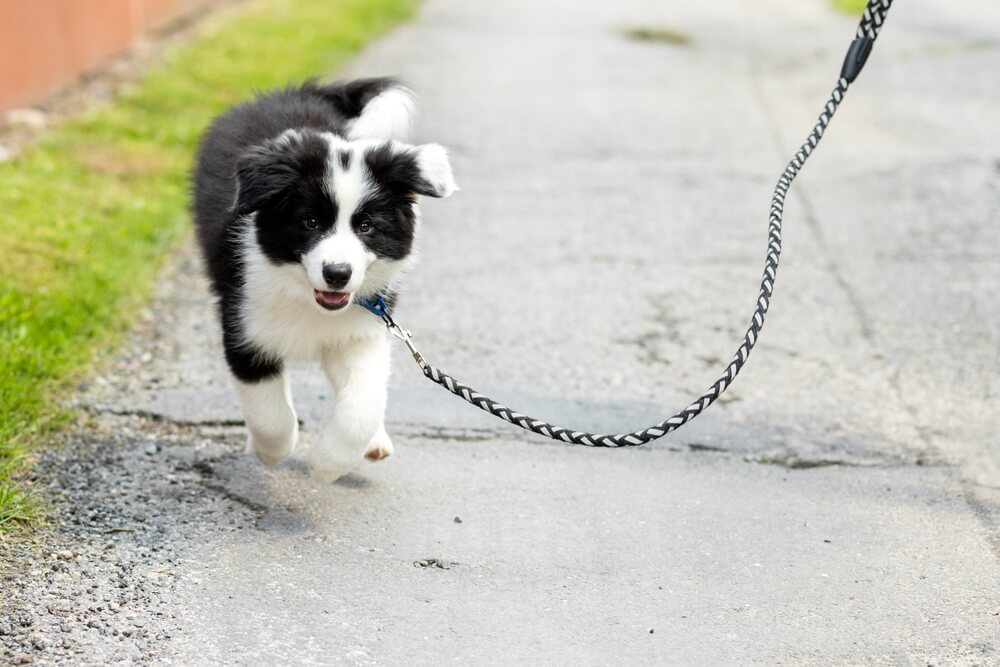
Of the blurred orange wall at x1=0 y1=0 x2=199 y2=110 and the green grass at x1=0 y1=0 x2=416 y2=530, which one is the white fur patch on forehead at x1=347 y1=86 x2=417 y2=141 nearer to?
the green grass at x1=0 y1=0 x2=416 y2=530

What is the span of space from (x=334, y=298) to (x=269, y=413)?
60cm

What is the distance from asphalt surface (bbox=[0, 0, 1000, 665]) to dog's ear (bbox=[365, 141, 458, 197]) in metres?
1.03

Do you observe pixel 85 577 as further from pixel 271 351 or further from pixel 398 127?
pixel 398 127

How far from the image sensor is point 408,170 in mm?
3604

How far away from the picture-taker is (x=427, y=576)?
3650 mm

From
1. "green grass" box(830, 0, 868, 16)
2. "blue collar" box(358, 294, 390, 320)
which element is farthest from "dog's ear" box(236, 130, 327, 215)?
"green grass" box(830, 0, 868, 16)

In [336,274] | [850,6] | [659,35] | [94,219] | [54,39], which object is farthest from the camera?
[850,6]

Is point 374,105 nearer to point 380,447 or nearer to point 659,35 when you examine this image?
point 380,447

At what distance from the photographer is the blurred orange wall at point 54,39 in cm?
798


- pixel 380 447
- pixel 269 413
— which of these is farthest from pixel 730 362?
pixel 269 413

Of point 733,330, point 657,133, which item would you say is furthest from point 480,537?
point 657,133

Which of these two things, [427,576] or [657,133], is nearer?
[427,576]

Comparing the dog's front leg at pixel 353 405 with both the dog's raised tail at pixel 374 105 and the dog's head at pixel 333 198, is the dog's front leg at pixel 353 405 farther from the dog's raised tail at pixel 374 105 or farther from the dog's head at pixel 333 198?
the dog's raised tail at pixel 374 105

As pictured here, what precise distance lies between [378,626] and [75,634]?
74cm
